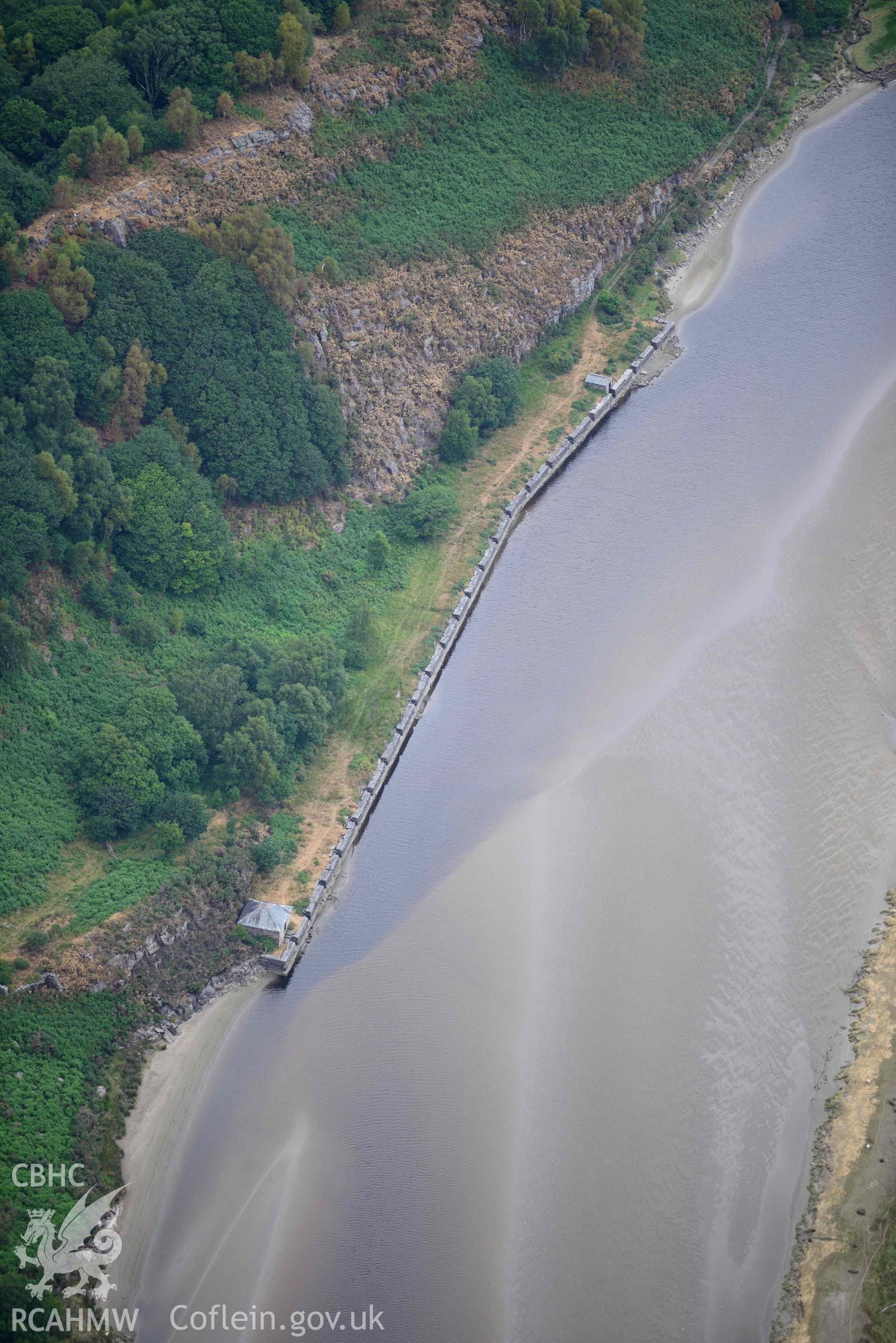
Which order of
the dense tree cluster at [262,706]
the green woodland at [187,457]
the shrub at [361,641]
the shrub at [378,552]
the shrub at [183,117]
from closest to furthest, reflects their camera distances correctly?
the green woodland at [187,457]
the dense tree cluster at [262,706]
the shrub at [361,641]
the shrub at [378,552]
the shrub at [183,117]

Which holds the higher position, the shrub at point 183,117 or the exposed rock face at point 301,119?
the shrub at point 183,117

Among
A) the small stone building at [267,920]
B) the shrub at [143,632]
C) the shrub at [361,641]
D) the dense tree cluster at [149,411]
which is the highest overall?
the dense tree cluster at [149,411]

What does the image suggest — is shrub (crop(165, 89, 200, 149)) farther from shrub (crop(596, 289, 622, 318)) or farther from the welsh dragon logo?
the welsh dragon logo

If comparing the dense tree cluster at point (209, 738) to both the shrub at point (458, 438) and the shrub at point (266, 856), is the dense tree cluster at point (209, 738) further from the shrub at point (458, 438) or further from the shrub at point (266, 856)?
the shrub at point (458, 438)

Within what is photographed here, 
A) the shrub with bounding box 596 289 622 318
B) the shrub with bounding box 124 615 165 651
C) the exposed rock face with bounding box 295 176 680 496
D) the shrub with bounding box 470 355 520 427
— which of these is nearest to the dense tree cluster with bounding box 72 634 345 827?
the shrub with bounding box 124 615 165 651

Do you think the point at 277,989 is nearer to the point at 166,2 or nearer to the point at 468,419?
the point at 468,419

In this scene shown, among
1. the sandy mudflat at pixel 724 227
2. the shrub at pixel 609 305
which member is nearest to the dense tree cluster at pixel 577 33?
the sandy mudflat at pixel 724 227

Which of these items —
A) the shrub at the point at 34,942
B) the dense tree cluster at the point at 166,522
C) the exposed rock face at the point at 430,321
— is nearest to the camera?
the shrub at the point at 34,942

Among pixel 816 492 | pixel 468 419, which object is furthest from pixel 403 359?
pixel 816 492

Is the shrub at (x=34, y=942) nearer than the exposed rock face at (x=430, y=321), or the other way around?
the shrub at (x=34, y=942)
